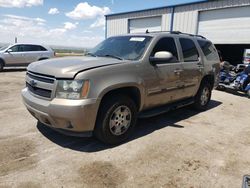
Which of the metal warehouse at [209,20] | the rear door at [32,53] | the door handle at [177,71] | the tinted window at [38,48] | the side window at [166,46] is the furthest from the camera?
the tinted window at [38,48]

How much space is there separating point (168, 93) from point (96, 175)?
247 cm

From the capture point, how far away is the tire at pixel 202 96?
253 inches

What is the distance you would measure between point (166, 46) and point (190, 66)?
0.94 meters

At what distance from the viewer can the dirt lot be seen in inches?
123

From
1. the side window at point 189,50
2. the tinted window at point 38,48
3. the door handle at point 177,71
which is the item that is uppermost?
the side window at point 189,50

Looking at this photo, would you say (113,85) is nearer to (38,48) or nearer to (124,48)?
(124,48)

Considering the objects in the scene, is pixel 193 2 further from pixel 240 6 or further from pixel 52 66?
pixel 52 66

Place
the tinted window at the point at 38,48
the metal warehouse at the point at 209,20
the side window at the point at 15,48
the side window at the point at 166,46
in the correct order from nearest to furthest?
1. the side window at the point at 166,46
2. the metal warehouse at the point at 209,20
3. the side window at the point at 15,48
4. the tinted window at the point at 38,48

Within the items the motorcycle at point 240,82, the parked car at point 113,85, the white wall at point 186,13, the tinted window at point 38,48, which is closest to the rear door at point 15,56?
the tinted window at point 38,48

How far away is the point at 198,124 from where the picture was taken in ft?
17.9

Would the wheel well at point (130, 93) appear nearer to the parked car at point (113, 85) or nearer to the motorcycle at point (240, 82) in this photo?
the parked car at point (113, 85)

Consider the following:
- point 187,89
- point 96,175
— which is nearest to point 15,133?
point 96,175

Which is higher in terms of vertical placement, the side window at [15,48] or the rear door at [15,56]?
the side window at [15,48]

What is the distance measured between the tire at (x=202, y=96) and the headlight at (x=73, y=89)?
3.78m
